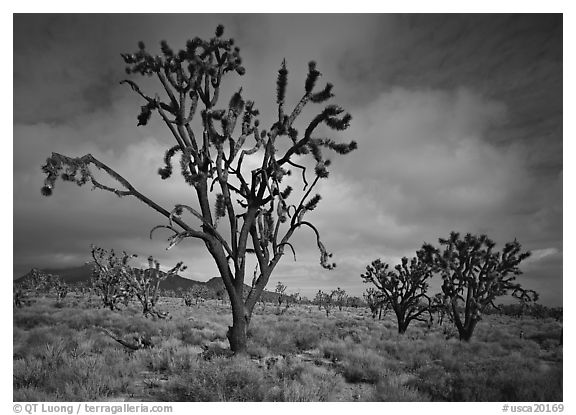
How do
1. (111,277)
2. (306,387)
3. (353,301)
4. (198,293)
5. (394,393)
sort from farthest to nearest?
(353,301), (198,293), (111,277), (394,393), (306,387)

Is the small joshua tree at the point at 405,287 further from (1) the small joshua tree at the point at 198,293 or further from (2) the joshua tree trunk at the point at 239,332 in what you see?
(1) the small joshua tree at the point at 198,293

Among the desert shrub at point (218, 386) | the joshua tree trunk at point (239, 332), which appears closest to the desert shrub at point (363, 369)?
the joshua tree trunk at point (239, 332)

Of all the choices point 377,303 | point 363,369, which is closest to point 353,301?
point 377,303

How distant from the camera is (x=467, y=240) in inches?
756

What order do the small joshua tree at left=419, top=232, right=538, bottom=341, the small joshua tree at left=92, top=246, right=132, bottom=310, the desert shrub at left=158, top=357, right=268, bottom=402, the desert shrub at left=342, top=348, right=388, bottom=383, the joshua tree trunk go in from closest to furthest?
1. the desert shrub at left=158, top=357, right=268, bottom=402
2. the desert shrub at left=342, top=348, right=388, bottom=383
3. the joshua tree trunk
4. the small joshua tree at left=419, top=232, right=538, bottom=341
5. the small joshua tree at left=92, top=246, right=132, bottom=310

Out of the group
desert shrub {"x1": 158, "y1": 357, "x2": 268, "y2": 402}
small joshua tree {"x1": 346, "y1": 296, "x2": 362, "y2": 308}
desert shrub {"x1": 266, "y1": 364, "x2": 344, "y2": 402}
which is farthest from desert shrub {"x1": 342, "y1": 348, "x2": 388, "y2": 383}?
small joshua tree {"x1": 346, "y1": 296, "x2": 362, "y2": 308}

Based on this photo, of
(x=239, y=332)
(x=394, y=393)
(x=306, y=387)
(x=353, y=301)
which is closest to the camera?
(x=306, y=387)

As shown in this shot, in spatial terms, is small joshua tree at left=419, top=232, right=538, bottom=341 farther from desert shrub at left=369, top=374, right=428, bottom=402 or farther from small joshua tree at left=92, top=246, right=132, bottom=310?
small joshua tree at left=92, top=246, right=132, bottom=310

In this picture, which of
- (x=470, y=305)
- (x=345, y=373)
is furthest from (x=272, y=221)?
(x=470, y=305)

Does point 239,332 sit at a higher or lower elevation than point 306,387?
higher

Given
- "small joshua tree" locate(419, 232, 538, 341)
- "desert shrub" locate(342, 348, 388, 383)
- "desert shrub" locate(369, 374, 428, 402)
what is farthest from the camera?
"small joshua tree" locate(419, 232, 538, 341)

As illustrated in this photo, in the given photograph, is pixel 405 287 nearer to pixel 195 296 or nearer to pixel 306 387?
pixel 306 387
